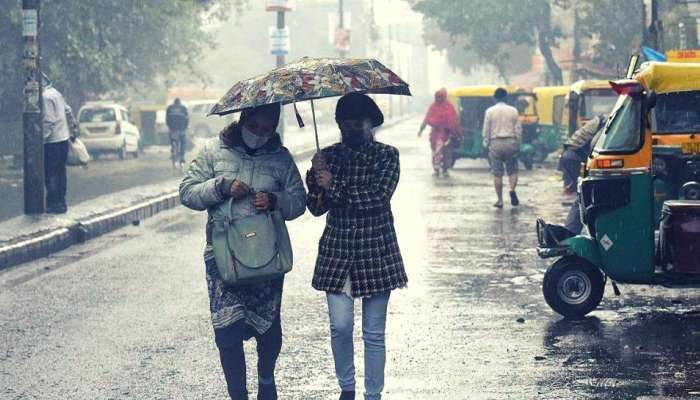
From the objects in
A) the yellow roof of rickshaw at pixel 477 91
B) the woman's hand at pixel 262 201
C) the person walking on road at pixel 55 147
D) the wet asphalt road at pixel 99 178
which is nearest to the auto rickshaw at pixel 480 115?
the yellow roof of rickshaw at pixel 477 91

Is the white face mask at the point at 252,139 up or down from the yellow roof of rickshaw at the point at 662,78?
down

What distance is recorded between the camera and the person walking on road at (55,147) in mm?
18203

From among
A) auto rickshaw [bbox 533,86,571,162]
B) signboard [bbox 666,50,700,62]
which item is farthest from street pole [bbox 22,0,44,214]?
auto rickshaw [bbox 533,86,571,162]

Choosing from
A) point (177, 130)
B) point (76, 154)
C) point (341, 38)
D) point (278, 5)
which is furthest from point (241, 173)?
point (341, 38)

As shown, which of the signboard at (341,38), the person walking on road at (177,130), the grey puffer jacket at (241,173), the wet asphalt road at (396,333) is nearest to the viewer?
the grey puffer jacket at (241,173)

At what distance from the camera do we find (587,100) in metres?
26.9

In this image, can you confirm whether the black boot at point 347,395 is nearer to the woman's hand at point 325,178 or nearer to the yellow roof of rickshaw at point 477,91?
the woman's hand at point 325,178

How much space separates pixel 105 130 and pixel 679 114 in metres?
27.4

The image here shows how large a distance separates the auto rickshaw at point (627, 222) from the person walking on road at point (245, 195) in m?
4.06

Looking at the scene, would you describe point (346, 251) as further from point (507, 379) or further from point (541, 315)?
point (541, 315)

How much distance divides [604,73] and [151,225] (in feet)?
82.0

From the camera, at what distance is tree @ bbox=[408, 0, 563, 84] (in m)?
48.4

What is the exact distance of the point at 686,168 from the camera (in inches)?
531

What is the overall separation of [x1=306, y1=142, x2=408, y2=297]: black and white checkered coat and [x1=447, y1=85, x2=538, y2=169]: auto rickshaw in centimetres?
2422
